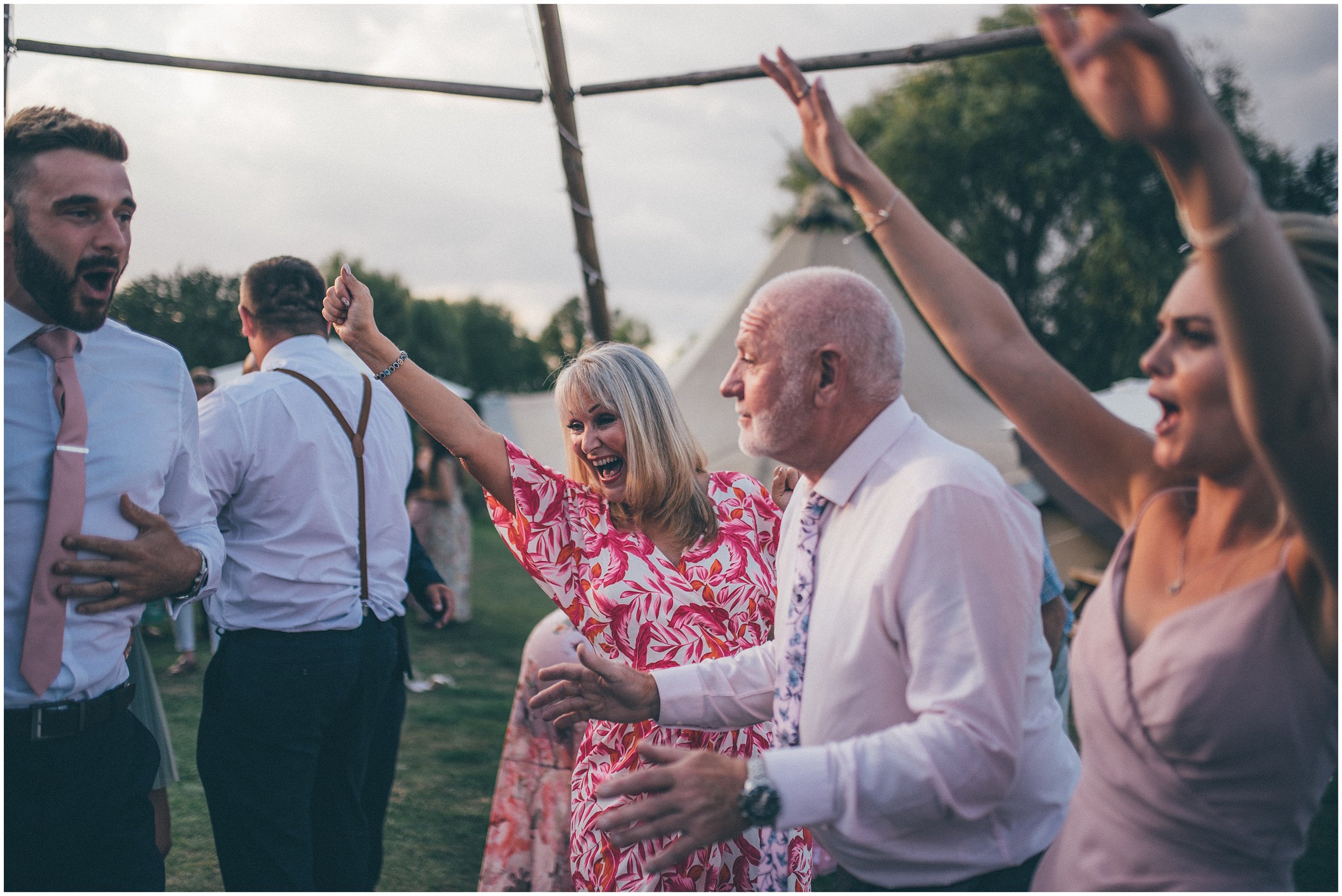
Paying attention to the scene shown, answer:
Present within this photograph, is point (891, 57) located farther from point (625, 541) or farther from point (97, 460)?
point (97, 460)

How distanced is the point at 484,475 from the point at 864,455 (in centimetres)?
124

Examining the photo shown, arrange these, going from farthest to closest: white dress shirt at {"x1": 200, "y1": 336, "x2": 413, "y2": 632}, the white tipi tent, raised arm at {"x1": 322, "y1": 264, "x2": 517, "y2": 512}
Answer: the white tipi tent
white dress shirt at {"x1": 200, "y1": 336, "x2": 413, "y2": 632}
raised arm at {"x1": 322, "y1": 264, "x2": 517, "y2": 512}

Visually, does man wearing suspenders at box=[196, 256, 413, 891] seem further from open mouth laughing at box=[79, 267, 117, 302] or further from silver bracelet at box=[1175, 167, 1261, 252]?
silver bracelet at box=[1175, 167, 1261, 252]

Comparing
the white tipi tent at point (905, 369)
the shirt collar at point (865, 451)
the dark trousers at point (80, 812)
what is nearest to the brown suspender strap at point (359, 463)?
the dark trousers at point (80, 812)

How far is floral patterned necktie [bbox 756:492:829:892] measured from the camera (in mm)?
1781

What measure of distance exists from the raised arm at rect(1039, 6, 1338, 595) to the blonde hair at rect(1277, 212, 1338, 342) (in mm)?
145

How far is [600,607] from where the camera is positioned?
→ 267 centimetres

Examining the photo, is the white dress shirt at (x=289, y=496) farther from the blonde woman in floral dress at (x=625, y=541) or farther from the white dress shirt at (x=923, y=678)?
the white dress shirt at (x=923, y=678)

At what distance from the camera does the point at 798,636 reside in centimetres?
181

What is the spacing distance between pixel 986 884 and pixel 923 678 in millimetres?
468

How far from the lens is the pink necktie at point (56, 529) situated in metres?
1.98

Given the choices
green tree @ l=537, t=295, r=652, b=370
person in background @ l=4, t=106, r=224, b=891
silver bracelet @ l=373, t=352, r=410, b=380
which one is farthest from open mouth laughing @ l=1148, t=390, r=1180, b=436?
green tree @ l=537, t=295, r=652, b=370

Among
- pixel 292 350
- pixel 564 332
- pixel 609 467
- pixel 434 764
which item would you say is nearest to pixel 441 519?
pixel 434 764

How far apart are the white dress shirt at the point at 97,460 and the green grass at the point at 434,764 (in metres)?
2.44
